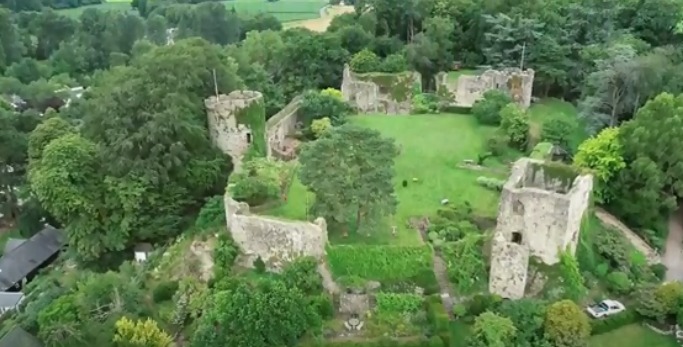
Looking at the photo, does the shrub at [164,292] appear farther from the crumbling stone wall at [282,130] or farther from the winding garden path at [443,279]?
the winding garden path at [443,279]

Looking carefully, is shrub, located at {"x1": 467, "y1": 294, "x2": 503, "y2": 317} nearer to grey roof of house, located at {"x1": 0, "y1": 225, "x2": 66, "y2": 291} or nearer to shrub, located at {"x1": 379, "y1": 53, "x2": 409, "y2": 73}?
shrub, located at {"x1": 379, "y1": 53, "x2": 409, "y2": 73}

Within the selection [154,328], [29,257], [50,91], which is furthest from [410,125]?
[50,91]

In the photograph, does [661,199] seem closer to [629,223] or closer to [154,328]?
[629,223]

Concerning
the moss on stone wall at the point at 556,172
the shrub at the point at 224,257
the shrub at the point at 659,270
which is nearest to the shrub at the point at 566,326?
the moss on stone wall at the point at 556,172

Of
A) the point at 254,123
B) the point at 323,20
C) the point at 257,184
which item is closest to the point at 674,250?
the point at 257,184

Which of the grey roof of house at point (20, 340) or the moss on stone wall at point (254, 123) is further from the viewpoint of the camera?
the moss on stone wall at point (254, 123)

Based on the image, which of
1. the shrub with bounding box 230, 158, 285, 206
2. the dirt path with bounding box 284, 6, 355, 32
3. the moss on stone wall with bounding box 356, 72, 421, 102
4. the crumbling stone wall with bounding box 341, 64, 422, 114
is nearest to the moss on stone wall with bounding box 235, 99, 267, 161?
the shrub with bounding box 230, 158, 285, 206
